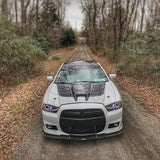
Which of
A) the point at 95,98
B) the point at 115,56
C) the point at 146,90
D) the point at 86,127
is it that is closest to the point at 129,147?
the point at 86,127

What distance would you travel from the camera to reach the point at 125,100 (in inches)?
216

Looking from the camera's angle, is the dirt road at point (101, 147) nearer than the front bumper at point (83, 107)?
Yes

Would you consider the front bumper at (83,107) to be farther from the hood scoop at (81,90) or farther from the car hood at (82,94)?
the hood scoop at (81,90)

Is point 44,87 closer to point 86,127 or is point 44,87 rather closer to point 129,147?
point 86,127

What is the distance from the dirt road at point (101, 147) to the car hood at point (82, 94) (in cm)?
96

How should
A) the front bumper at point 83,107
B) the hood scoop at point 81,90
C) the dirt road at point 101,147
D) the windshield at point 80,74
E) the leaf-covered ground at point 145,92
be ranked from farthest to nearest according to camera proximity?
the leaf-covered ground at point 145,92 < the windshield at point 80,74 < the hood scoop at point 81,90 < the front bumper at point 83,107 < the dirt road at point 101,147

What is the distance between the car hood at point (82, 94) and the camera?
309 centimetres

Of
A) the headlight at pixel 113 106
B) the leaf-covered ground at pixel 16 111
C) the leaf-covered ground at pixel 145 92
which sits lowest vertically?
the leaf-covered ground at pixel 16 111

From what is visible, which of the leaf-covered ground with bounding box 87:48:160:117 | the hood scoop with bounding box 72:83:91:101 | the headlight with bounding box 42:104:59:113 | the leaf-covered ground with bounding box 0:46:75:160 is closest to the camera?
the headlight with bounding box 42:104:59:113

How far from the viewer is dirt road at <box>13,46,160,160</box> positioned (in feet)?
9.19

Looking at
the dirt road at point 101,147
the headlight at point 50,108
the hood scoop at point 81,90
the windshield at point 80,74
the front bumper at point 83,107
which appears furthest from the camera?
the windshield at point 80,74

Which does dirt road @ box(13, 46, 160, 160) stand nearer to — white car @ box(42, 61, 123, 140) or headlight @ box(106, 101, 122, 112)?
white car @ box(42, 61, 123, 140)

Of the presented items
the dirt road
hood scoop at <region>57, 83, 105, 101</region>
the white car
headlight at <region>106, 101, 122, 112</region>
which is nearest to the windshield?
hood scoop at <region>57, 83, 105, 101</region>

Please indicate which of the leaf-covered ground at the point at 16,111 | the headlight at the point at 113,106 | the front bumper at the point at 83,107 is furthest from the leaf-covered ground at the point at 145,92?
the leaf-covered ground at the point at 16,111
